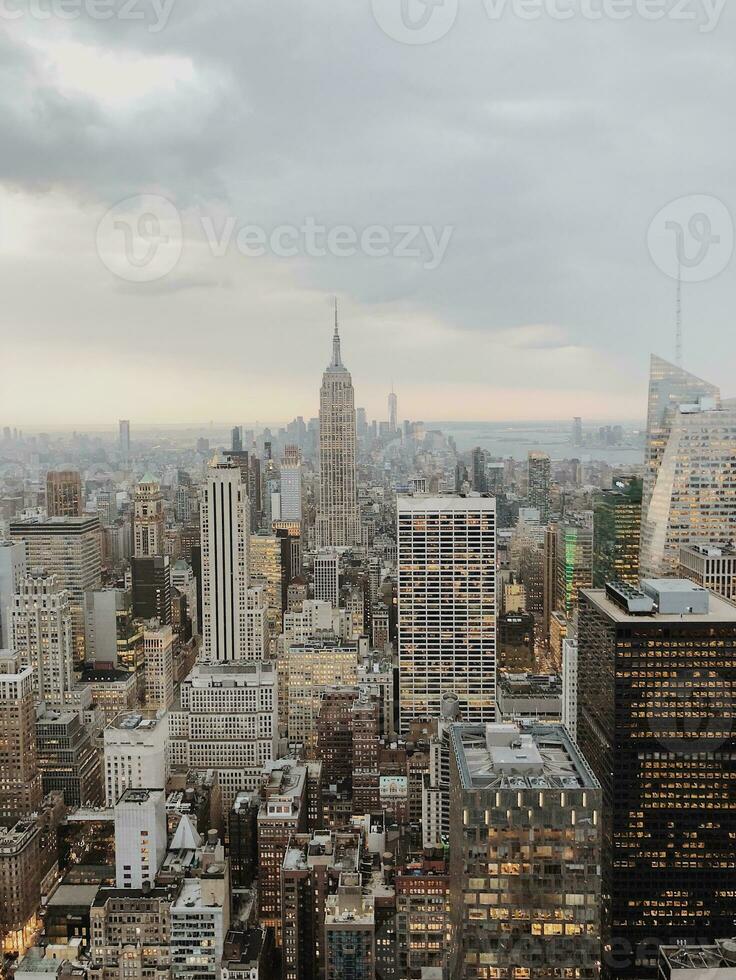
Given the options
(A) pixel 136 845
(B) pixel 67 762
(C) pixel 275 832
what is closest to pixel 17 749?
(B) pixel 67 762

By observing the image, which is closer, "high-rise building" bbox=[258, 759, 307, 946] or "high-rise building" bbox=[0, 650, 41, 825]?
"high-rise building" bbox=[258, 759, 307, 946]

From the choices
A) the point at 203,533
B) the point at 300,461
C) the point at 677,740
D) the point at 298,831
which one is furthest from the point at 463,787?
the point at 300,461

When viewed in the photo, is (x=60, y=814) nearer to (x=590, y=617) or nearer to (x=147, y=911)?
(x=147, y=911)

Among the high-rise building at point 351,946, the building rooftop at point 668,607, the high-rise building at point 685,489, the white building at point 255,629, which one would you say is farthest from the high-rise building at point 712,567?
the white building at point 255,629

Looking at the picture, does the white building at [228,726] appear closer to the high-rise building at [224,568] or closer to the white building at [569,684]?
the high-rise building at [224,568]

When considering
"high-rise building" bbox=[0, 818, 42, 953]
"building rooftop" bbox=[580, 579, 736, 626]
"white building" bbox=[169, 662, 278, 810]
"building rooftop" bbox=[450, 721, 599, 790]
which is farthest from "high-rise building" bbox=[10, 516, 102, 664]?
"building rooftop" bbox=[450, 721, 599, 790]

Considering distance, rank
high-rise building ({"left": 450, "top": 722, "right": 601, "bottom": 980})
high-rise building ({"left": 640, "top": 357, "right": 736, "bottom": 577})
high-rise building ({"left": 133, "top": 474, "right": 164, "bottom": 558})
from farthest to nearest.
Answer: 1. high-rise building ({"left": 133, "top": 474, "right": 164, "bottom": 558})
2. high-rise building ({"left": 640, "top": 357, "right": 736, "bottom": 577})
3. high-rise building ({"left": 450, "top": 722, "right": 601, "bottom": 980})

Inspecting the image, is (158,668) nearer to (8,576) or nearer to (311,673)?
(311,673)

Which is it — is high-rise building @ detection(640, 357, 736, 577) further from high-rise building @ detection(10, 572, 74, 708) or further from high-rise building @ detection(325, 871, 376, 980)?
high-rise building @ detection(10, 572, 74, 708)
